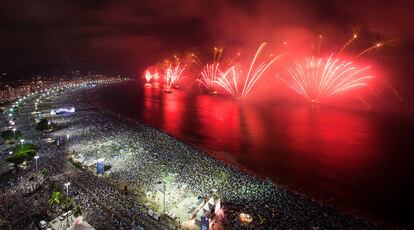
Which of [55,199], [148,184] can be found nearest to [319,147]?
[148,184]

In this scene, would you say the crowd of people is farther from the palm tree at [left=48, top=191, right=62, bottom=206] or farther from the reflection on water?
the reflection on water

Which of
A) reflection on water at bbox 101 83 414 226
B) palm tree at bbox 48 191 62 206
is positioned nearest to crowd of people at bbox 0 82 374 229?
palm tree at bbox 48 191 62 206

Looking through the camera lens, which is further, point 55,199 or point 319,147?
point 319,147

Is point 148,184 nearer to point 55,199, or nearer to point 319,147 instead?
point 55,199

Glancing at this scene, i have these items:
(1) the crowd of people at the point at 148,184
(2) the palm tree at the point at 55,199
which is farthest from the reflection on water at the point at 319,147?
(2) the palm tree at the point at 55,199

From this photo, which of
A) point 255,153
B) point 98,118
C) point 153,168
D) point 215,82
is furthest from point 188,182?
point 215,82

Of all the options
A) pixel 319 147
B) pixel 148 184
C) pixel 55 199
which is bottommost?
pixel 148 184

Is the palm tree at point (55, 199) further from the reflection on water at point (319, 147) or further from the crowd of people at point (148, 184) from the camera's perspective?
the reflection on water at point (319, 147)
